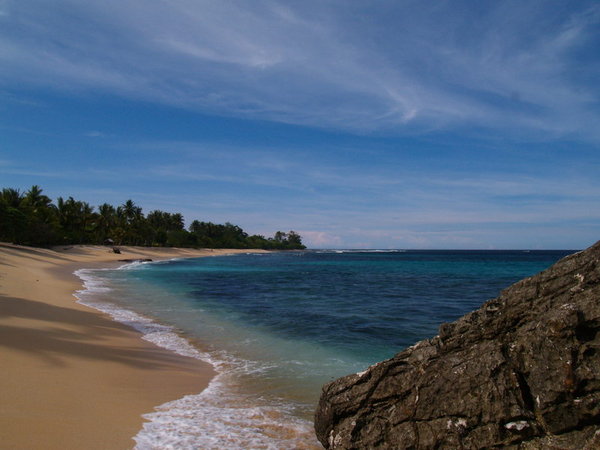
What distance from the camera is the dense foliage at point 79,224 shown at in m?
62.2

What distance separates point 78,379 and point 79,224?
92.3 meters

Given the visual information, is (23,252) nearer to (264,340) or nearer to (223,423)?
(264,340)

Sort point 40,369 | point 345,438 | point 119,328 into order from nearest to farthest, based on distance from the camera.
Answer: point 345,438 < point 40,369 < point 119,328

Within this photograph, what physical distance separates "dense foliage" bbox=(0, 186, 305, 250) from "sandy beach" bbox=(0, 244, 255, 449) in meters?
56.8

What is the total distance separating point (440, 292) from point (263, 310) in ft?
53.1

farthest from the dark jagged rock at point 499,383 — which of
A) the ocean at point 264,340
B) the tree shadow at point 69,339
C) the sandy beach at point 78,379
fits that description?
the tree shadow at point 69,339

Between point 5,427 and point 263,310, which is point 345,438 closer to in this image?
point 5,427

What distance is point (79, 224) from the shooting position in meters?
86.8

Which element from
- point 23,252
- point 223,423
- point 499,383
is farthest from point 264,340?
point 23,252

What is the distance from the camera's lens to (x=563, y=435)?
12.1 ft

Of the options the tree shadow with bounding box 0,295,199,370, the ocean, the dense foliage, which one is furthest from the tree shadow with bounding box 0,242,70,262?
the tree shadow with bounding box 0,295,199,370

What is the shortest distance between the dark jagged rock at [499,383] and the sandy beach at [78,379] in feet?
11.5

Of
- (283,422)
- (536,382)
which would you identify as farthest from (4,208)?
(536,382)

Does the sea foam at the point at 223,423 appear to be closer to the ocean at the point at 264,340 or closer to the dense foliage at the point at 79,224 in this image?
the ocean at the point at 264,340
